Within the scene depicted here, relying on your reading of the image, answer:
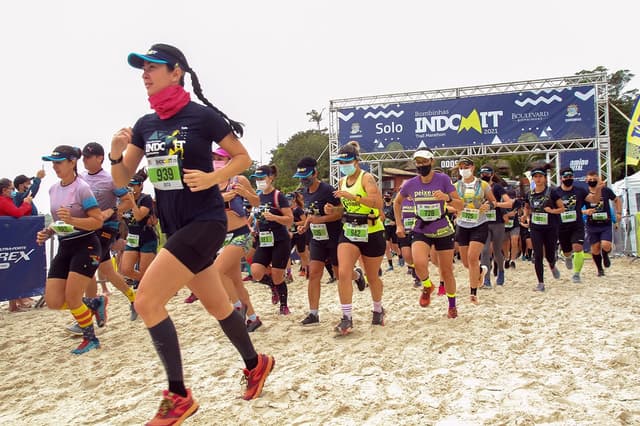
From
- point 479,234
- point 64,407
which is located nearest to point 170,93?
point 64,407

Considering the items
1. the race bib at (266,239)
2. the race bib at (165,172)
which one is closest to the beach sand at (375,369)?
the race bib at (266,239)

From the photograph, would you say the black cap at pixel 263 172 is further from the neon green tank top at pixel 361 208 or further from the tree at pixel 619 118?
the tree at pixel 619 118

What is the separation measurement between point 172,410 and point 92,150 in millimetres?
3936

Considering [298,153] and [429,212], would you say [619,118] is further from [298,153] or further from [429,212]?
[429,212]

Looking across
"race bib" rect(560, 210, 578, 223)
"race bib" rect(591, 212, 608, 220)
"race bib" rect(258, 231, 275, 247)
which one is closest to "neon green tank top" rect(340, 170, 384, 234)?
"race bib" rect(258, 231, 275, 247)

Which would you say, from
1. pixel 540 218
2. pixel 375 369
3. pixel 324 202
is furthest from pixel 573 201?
pixel 375 369

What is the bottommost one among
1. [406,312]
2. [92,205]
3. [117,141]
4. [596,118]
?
[406,312]

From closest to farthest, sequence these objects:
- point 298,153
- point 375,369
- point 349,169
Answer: point 375,369, point 349,169, point 298,153

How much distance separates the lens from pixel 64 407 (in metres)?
3.85

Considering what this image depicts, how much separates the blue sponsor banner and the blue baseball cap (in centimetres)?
1827

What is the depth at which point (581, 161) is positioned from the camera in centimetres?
1842

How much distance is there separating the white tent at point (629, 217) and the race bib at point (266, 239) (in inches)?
477

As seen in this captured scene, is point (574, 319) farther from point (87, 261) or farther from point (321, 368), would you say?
point (87, 261)

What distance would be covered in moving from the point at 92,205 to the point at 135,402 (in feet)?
7.33
